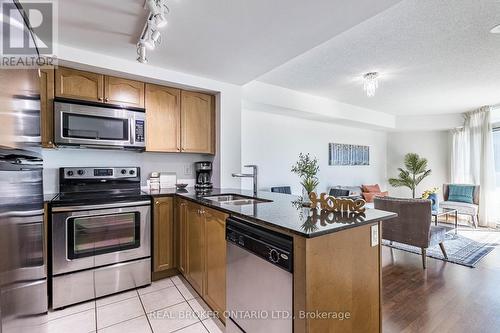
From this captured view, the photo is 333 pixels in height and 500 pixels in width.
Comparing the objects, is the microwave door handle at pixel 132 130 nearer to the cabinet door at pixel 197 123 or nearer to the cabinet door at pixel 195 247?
the cabinet door at pixel 197 123

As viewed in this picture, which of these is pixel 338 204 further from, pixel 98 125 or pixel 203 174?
pixel 98 125

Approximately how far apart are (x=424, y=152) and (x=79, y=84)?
7.76m

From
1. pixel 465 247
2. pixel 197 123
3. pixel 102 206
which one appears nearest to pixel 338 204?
pixel 102 206

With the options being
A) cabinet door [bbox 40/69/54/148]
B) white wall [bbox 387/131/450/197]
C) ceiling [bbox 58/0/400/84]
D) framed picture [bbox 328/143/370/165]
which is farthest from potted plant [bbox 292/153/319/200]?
cabinet door [bbox 40/69/54/148]

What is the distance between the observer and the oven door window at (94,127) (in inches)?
91.1

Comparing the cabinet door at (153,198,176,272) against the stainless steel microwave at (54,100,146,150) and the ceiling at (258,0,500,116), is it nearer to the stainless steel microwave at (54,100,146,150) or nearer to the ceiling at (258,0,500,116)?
the stainless steel microwave at (54,100,146,150)

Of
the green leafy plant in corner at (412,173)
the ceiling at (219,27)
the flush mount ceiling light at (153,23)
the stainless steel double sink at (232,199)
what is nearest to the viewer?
the flush mount ceiling light at (153,23)

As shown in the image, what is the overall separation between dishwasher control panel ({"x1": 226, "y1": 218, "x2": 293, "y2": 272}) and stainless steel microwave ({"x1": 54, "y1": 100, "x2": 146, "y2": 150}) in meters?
1.65

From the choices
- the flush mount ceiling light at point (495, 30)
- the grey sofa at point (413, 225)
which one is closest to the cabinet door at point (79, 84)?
the grey sofa at point (413, 225)

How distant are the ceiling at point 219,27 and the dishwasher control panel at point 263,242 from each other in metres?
1.54

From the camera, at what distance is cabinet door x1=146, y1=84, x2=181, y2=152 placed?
281cm

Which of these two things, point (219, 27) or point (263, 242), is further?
point (219, 27)

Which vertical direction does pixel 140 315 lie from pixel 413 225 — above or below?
below

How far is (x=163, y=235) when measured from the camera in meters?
2.61
